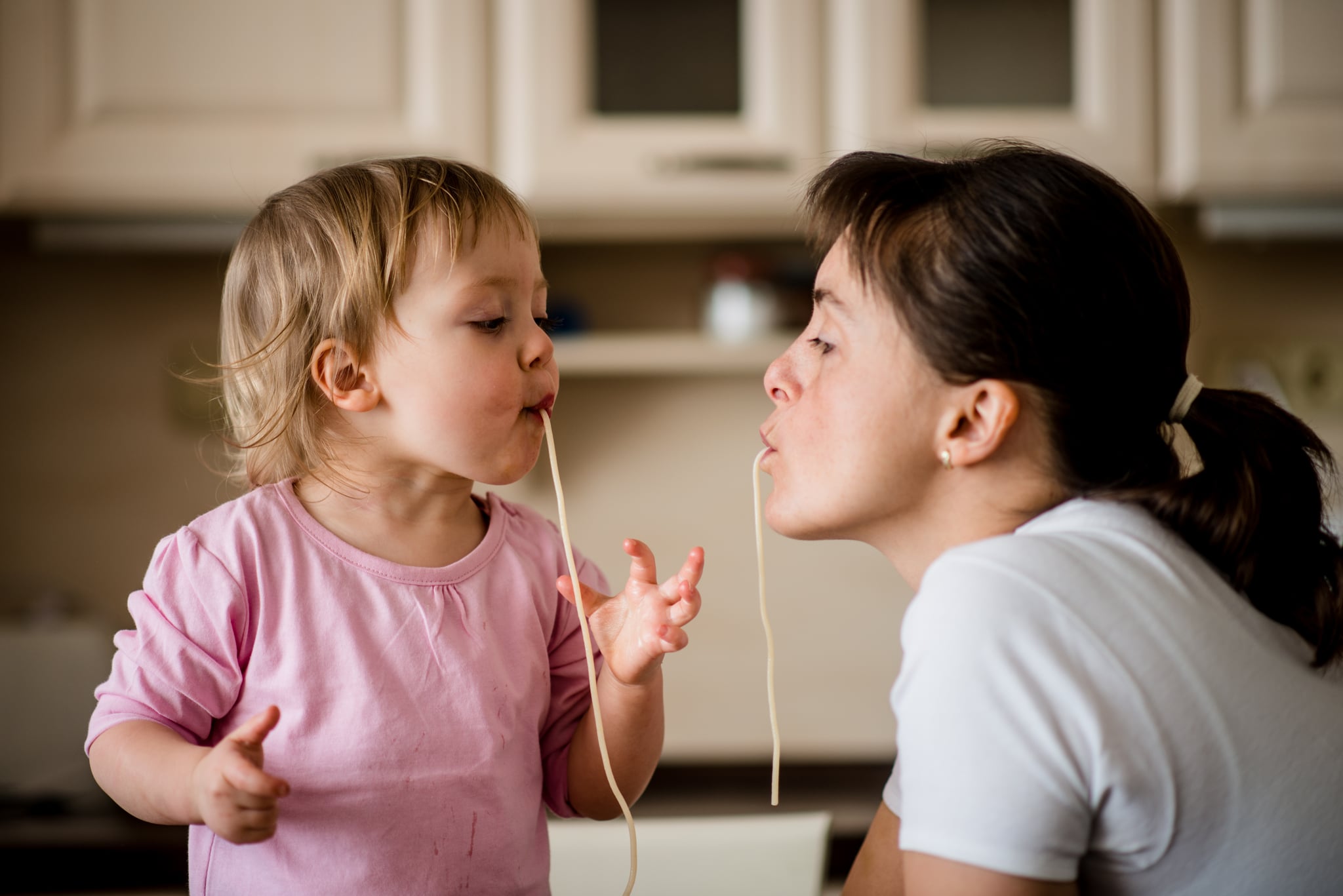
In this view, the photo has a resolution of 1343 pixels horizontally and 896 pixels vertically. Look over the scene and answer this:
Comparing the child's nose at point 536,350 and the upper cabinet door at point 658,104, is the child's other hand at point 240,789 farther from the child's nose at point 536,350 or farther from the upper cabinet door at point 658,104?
the upper cabinet door at point 658,104

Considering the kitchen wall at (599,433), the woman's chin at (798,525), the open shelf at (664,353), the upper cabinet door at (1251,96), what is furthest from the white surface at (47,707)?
the upper cabinet door at (1251,96)

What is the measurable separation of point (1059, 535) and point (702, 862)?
578mm

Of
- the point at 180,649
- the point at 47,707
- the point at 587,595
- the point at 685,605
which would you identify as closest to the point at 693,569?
the point at 685,605

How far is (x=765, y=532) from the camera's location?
2041 millimetres

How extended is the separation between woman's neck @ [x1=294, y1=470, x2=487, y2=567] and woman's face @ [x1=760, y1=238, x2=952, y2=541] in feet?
0.89

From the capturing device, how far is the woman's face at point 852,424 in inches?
31.5

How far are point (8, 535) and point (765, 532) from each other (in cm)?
135

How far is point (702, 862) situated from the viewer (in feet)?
3.64

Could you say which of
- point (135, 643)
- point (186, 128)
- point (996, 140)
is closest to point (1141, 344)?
point (996, 140)

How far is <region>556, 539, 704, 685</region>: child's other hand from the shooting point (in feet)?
2.69

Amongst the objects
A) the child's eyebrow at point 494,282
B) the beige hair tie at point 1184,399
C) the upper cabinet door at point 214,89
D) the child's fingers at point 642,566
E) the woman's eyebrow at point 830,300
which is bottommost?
the child's fingers at point 642,566

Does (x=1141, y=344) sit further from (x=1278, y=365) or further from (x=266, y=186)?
(x=1278, y=365)

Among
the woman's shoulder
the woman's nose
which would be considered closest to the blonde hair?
the woman's nose

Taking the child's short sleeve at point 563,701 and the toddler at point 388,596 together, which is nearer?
the toddler at point 388,596
